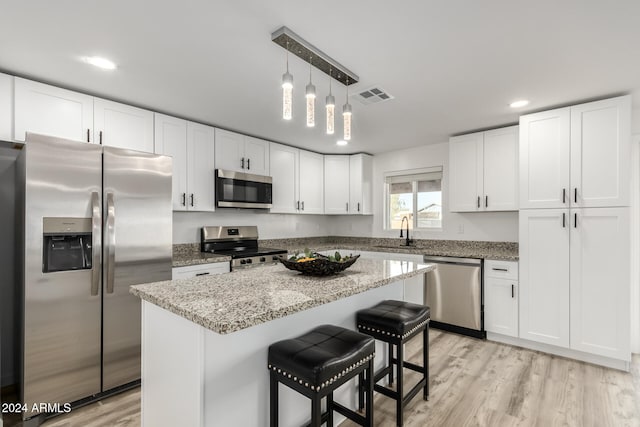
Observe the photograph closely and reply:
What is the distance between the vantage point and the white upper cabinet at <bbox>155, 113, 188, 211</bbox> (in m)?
3.04

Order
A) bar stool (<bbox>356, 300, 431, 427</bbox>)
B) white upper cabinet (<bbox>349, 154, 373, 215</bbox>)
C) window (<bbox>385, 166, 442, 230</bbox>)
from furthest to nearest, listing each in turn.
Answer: white upper cabinet (<bbox>349, 154, 373, 215</bbox>) → window (<bbox>385, 166, 442, 230</bbox>) → bar stool (<bbox>356, 300, 431, 427</bbox>)

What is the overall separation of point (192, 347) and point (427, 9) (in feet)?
6.41

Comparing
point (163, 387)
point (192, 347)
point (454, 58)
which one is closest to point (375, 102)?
point (454, 58)

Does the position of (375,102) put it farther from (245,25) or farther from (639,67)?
(639,67)

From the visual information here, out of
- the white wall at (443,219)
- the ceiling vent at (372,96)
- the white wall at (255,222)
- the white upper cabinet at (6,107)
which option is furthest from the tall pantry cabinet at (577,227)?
the white upper cabinet at (6,107)

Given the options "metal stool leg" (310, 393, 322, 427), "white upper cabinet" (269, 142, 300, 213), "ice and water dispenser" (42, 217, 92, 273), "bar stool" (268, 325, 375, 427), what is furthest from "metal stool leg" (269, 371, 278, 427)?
"white upper cabinet" (269, 142, 300, 213)

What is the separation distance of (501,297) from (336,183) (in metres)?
2.71

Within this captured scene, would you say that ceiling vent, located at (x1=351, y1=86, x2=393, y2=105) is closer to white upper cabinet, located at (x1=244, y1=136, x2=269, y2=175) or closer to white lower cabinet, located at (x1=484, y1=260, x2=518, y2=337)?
white upper cabinet, located at (x1=244, y1=136, x2=269, y2=175)

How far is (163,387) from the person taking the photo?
1.50 m

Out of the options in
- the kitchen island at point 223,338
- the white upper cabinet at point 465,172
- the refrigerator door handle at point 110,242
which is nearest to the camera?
the kitchen island at point 223,338

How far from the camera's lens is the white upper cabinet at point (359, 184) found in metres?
4.88

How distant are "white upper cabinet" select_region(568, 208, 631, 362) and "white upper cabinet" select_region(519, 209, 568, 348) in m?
0.07

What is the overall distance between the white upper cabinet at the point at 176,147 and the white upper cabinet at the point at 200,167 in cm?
5

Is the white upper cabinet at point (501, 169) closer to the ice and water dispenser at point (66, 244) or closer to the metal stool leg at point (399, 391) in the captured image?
A: the metal stool leg at point (399, 391)
